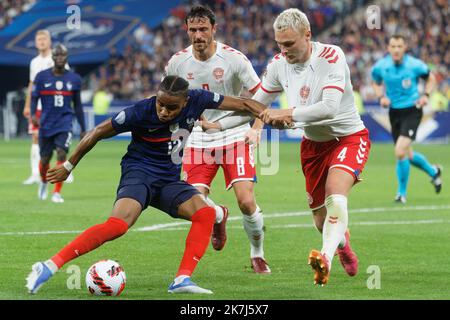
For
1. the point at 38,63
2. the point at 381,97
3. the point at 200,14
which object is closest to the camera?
the point at 200,14

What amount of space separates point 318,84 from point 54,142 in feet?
27.5

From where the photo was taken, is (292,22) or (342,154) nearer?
(292,22)

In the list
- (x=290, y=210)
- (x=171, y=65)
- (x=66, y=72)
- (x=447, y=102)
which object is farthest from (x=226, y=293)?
(x=447, y=102)

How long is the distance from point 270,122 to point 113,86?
3051 centimetres

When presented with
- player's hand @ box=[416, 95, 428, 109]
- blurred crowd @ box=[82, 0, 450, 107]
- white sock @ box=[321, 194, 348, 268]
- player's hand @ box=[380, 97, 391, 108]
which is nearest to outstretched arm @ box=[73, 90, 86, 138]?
player's hand @ box=[380, 97, 391, 108]

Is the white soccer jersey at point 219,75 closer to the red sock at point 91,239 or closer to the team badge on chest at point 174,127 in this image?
the team badge on chest at point 174,127

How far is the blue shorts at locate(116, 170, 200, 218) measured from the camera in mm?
8711

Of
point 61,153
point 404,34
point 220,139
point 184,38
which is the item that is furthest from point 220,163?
point 184,38

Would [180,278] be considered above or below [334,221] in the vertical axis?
below

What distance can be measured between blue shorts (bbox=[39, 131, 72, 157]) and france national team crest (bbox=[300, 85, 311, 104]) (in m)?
7.85

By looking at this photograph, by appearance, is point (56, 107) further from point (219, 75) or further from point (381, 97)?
point (219, 75)

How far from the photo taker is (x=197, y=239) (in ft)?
28.5

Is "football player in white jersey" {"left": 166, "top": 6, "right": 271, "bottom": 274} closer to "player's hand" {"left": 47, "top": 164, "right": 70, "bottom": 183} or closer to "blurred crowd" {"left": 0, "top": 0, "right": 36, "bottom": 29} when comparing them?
"player's hand" {"left": 47, "top": 164, "right": 70, "bottom": 183}
